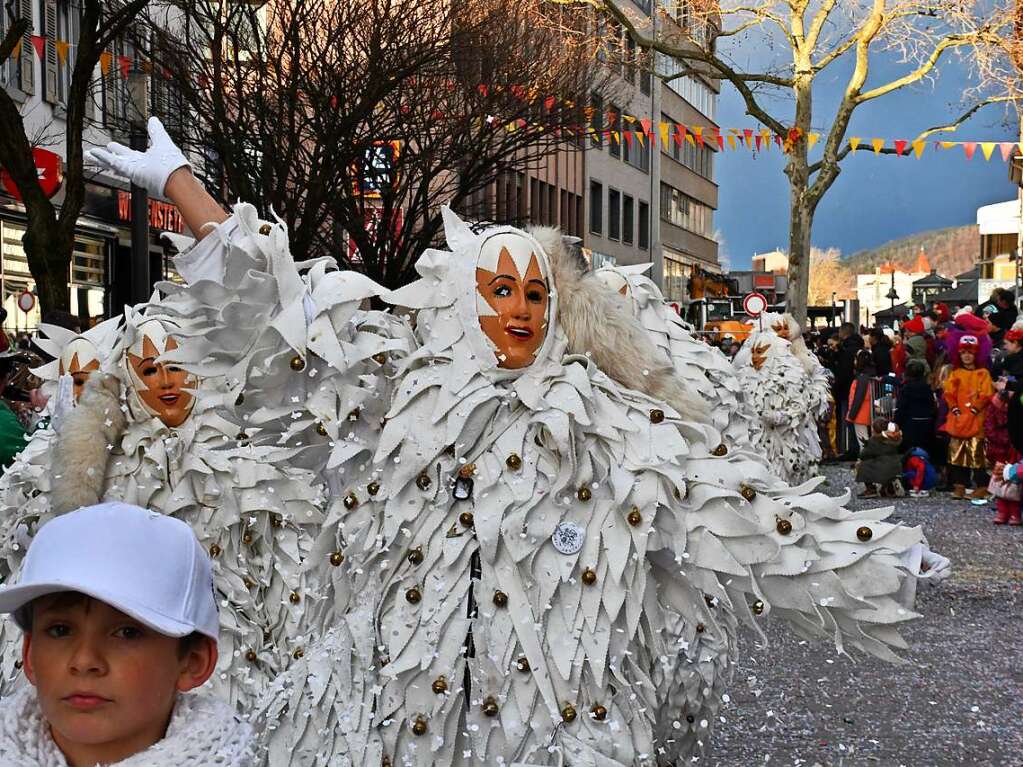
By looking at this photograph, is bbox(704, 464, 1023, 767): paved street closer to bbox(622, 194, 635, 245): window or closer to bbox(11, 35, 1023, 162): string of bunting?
bbox(11, 35, 1023, 162): string of bunting

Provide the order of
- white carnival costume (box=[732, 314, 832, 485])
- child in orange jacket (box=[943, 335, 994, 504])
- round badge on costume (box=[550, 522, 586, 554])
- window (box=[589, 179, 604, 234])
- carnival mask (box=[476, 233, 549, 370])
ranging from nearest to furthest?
round badge on costume (box=[550, 522, 586, 554]) → carnival mask (box=[476, 233, 549, 370]) → white carnival costume (box=[732, 314, 832, 485]) → child in orange jacket (box=[943, 335, 994, 504]) → window (box=[589, 179, 604, 234])

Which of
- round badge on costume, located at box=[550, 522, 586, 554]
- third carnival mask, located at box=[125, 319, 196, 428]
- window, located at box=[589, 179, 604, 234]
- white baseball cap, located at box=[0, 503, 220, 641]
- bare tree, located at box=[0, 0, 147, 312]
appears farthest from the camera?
window, located at box=[589, 179, 604, 234]

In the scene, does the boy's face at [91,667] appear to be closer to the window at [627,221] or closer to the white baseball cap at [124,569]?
the white baseball cap at [124,569]

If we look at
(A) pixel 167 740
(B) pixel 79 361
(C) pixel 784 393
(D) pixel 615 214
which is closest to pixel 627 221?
(D) pixel 615 214

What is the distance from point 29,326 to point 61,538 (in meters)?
17.7

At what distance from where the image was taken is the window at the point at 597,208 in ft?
148

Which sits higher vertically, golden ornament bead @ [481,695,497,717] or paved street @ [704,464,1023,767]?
golden ornament bead @ [481,695,497,717]

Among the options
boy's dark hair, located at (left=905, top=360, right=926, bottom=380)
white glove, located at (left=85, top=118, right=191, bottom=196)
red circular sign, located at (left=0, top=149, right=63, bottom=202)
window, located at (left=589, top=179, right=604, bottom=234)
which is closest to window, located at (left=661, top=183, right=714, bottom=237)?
window, located at (left=589, top=179, right=604, bottom=234)

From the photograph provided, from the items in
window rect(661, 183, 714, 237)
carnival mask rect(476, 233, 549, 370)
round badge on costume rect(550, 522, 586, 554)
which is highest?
window rect(661, 183, 714, 237)

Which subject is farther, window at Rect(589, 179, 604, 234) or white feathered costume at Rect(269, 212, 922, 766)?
window at Rect(589, 179, 604, 234)

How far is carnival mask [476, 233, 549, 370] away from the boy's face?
1.86m

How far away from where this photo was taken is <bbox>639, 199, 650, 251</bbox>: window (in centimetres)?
5056

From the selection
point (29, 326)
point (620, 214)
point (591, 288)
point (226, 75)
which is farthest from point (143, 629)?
point (620, 214)

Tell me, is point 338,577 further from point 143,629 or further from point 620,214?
point 620,214
